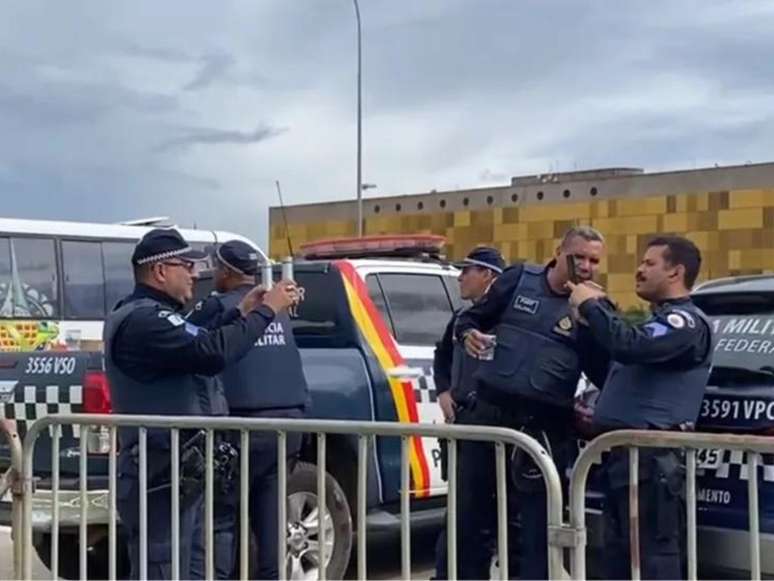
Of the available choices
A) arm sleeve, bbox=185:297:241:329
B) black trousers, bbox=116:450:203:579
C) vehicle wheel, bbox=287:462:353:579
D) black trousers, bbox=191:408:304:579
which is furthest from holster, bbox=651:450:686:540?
vehicle wheel, bbox=287:462:353:579

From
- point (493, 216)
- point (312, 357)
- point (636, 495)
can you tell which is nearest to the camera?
point (636, 495)

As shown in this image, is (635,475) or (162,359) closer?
(635,475)

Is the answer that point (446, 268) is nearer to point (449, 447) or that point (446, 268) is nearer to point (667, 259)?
point (667, 259)

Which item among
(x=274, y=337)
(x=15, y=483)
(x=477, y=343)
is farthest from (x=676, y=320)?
(x=15, y=483)

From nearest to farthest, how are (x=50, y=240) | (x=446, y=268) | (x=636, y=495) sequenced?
1. (x=636, y=495)
2. (x=446, y=268)
3. (x=50, y=240)

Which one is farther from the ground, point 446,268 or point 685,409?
point 446,268

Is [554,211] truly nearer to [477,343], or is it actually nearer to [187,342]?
[477,343]

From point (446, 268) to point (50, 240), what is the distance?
24.1ft

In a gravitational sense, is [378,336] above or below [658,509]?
above

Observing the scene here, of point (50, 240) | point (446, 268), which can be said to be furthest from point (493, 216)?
point (446, 268)

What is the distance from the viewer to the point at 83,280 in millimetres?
13750

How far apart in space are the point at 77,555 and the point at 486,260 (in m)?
2.35

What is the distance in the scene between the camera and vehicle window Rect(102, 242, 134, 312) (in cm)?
1397

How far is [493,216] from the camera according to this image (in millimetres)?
50031
